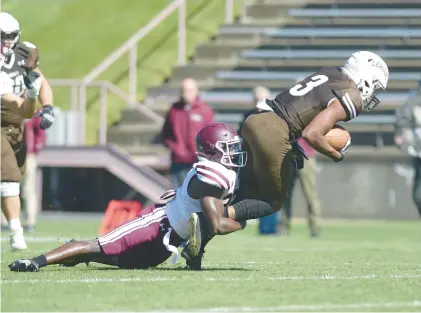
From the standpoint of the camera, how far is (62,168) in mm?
17578

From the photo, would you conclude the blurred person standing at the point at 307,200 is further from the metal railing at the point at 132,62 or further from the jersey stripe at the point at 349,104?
the jersey stripe at the point at 349,104

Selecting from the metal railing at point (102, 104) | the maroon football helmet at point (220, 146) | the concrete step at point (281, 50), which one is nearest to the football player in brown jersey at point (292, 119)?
the maroon football helmet at point (220, 146)

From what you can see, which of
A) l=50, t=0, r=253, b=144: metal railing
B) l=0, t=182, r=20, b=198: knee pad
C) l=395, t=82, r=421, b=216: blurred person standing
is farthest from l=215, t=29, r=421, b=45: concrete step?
l=0, t=182, r=20, b=198: knee pad

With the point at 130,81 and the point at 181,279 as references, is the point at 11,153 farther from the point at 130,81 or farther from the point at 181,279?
the point at 130,81

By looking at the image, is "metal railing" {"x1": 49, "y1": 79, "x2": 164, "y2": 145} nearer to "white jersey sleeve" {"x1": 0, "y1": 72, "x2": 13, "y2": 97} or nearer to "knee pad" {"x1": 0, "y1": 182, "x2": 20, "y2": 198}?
"knee pad" {"x1": 0, "y1": 182, "x2": 20, "y2": 198}

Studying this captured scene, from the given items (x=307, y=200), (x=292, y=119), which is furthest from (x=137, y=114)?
(x=292, y=119)

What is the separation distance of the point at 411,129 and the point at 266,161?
5208 mm

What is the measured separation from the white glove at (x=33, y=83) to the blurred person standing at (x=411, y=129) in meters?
4.48

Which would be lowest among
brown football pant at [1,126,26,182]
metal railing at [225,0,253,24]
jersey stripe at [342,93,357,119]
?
brown football pant at [1,126,26,182]

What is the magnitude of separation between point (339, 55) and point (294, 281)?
1287 cm

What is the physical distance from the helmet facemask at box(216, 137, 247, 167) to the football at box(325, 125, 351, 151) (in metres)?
0.51

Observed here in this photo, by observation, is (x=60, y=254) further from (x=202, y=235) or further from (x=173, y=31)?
(x=173, y=31)

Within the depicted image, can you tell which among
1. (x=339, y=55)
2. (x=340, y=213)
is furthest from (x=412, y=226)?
(x=339, y=55)

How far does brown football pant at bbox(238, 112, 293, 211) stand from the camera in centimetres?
717
